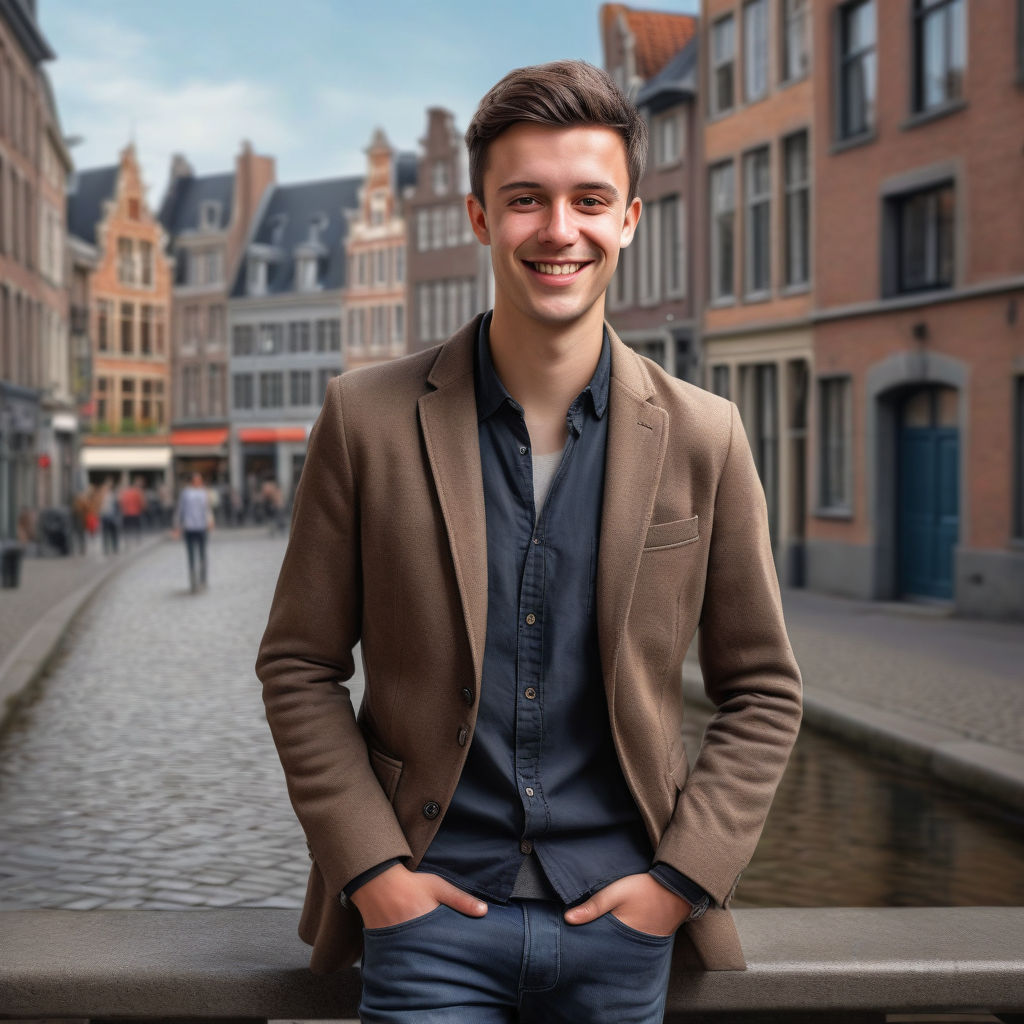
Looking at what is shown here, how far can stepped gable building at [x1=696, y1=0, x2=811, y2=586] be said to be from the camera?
24.7 metres

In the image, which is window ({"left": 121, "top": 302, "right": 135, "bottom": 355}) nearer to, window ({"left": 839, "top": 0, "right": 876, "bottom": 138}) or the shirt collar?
window ({"left": 839, "top": 0, "right": 876, "bottom": 138})

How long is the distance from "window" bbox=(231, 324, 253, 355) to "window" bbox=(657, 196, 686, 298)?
44862 millimetres

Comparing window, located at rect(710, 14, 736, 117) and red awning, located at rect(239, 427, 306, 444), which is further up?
window, located at rect(710, 14, 736, 117)

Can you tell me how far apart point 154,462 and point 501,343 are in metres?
74.4

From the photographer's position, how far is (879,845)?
6.64 metres

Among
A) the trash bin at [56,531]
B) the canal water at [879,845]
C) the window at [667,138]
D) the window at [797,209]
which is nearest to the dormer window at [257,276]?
the trash bin at [56,531]

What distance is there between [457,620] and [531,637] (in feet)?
0.34

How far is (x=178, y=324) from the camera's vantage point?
256 ft

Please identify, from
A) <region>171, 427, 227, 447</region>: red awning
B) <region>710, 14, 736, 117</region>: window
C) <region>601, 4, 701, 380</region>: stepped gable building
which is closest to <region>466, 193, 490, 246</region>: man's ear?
<region>710, 14, 736, 117</region>: window

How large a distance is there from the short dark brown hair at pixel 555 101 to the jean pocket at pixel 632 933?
3.47ft

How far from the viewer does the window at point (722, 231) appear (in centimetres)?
2747

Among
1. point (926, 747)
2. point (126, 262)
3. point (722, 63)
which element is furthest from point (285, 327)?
point (926, 747)

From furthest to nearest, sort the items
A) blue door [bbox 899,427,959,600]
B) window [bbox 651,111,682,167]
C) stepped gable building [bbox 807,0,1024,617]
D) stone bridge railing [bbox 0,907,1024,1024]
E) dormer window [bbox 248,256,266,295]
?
dormer window [bbox 248,256,266,295] → window [bbox 651,111,682,167] → blue door [bbox 899,427,959,600] → stepped gable building [bbox 807,0,1024,617] → stone bridge railing [bbox 0,907,1024,1024]

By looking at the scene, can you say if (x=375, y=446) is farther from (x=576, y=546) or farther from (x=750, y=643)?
(x=750, y=643)
